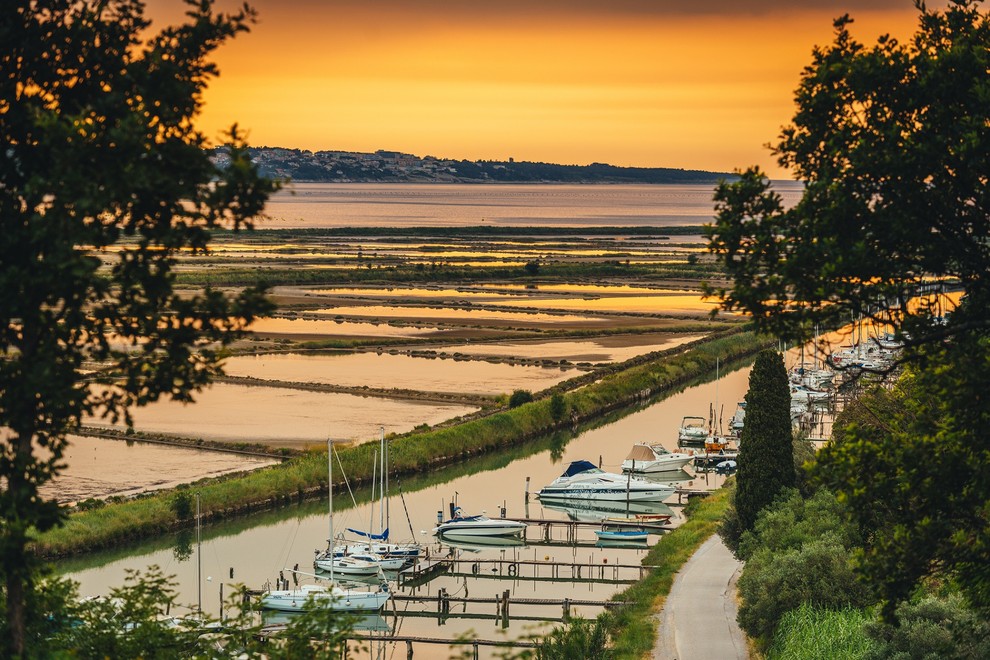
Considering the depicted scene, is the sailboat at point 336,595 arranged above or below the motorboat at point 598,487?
below

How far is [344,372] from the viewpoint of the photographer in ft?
212

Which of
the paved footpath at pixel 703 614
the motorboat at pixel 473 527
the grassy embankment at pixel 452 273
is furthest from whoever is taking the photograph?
the grassy embankment at pixel 452 273

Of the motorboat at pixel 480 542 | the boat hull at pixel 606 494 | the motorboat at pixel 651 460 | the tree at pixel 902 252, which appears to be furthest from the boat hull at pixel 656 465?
the tree at pixel 902 252

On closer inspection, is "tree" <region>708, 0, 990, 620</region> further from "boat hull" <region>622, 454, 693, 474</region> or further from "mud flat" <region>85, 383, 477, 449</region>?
"mud flat" <region>85, 383, 477, 449</region>

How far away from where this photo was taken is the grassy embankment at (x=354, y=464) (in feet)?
115

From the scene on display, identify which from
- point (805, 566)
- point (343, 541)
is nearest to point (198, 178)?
point (805, 566)

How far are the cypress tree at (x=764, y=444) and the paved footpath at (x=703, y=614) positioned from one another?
1.84m

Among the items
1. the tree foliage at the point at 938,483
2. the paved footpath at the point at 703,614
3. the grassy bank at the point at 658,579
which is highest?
the tree foliage at the point at 938,483

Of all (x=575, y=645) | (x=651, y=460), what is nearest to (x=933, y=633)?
(x=575, y=645)

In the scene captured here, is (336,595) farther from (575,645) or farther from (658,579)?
(575,645)

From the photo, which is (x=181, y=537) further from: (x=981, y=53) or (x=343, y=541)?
(x=981, y=53)

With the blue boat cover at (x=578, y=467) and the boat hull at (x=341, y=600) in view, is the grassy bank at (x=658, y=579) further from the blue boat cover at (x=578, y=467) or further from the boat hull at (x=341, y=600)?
the boat hull at (x=341, y=600)

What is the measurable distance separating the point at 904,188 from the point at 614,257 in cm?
12270

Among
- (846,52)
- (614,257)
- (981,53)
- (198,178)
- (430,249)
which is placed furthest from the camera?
(430,249)
